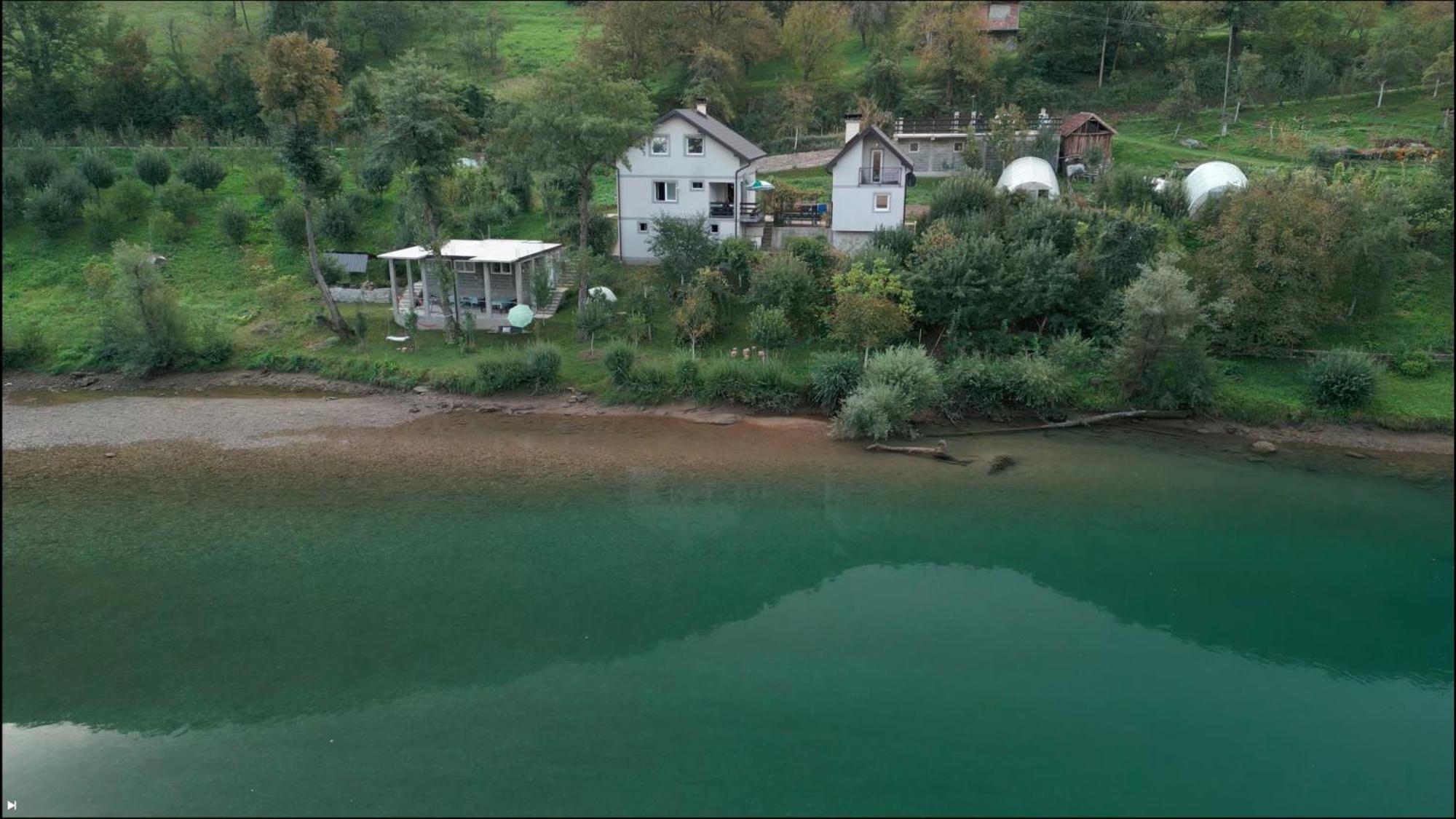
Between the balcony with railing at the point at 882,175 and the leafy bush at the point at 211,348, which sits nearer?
the leafy bush at the point at 211,348

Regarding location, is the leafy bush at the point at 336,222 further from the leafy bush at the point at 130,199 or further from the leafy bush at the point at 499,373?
the leafy bush at the point at 499,373

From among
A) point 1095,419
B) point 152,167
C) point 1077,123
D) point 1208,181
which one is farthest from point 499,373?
point 1077,123

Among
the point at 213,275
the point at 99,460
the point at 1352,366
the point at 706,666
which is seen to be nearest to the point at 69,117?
the point at 213,275

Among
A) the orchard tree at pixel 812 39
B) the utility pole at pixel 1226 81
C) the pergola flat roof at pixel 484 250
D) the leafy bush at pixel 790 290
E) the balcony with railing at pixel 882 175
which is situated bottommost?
the leafy bush at pixel 790 290

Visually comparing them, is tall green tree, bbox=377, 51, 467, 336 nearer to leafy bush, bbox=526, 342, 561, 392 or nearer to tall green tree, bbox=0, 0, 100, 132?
leafy bush, bbox=526, 342, 561, 392

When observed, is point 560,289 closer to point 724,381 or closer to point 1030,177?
point 724,381

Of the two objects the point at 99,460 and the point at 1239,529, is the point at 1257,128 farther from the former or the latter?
the point at 99,460

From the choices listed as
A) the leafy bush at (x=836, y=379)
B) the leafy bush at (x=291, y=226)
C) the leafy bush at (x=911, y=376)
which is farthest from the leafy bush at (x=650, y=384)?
the leafy bush at (x=291, y=226)
